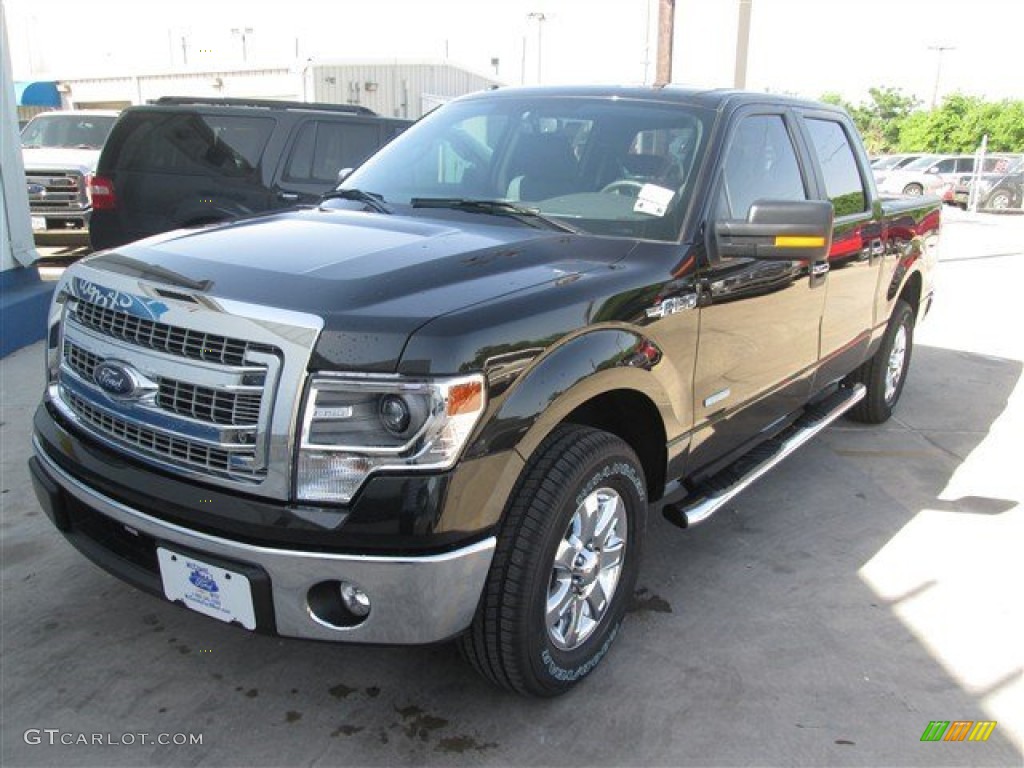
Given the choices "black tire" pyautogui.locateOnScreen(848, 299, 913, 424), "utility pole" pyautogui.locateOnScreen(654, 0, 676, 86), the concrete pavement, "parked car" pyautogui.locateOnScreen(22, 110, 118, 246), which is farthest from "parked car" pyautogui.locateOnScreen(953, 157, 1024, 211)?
the concrete pavement

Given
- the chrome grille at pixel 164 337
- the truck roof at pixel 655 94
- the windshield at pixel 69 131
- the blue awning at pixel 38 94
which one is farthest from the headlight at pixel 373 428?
the blue awning at pixel 38 94

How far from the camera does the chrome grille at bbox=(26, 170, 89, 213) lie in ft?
32.8

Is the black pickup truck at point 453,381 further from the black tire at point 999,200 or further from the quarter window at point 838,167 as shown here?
the black tire at point 999,200

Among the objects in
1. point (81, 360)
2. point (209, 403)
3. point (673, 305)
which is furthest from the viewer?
point (673, 305)

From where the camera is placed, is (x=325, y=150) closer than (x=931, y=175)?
Yes

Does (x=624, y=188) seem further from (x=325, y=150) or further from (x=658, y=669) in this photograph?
(x=325, y=150)

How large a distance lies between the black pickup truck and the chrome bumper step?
20mm

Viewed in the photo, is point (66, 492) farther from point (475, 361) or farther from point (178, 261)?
point (475, 361)

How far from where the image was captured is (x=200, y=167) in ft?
25.4

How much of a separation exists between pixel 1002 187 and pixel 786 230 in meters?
26.9

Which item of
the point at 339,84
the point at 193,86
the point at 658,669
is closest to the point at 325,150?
the point at 658,669

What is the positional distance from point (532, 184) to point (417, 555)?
1.80 metres

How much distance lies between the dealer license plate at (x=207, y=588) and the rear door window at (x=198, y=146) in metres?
6.00

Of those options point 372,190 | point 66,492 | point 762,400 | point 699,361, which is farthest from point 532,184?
point 66,492
